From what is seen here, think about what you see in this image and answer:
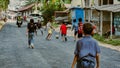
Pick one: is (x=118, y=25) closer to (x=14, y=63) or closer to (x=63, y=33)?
(x=63, y=33)

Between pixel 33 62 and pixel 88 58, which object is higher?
pixel 88 58

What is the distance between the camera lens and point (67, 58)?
52.6 feet

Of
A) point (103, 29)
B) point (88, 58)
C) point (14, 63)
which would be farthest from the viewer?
point (103, 29)

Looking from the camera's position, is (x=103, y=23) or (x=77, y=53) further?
(x=103, y=23)

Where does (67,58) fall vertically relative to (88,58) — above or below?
below

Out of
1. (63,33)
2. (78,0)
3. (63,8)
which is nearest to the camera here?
(63,33)

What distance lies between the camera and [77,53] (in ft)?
23.2

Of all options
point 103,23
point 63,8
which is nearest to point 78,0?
point 63,8

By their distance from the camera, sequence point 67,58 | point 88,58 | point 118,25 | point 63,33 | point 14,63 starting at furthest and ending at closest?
1. point 118,25
2. point 63,33
3. point 67,58
4. point 14,63
5. point 88,58

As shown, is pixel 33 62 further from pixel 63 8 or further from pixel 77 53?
pixel 63 8

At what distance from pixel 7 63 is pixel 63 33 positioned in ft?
40.2

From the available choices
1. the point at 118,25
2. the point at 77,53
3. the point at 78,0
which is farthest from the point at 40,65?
the point at 78,0

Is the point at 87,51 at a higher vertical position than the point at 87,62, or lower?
higher

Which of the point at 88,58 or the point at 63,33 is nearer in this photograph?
the point at 88,58
